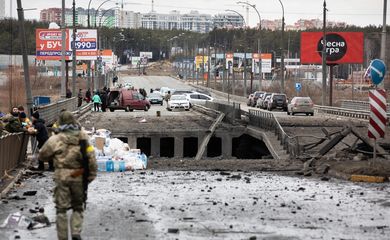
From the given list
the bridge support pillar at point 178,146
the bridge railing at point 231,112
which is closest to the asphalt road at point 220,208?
the bridge support pillar at point 178,146

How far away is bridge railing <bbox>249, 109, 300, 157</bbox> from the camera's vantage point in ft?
98.5

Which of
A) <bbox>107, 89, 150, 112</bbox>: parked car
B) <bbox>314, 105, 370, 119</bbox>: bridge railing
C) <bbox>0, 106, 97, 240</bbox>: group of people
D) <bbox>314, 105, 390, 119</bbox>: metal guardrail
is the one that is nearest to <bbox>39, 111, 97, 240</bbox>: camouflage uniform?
<bbox>0, 106, 97, 240</bbox>: group of people

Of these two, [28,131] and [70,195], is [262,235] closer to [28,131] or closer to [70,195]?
[70,195]

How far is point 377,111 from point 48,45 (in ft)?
224

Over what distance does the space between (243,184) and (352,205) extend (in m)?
4.56

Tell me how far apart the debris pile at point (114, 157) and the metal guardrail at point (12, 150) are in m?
1.99

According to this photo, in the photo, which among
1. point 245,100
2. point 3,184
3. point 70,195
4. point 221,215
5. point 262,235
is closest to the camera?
point 70,195

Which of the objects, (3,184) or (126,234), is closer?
(126,234)

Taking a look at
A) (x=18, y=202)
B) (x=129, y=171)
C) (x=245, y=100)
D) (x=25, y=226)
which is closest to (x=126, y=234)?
(x=25, y=226)

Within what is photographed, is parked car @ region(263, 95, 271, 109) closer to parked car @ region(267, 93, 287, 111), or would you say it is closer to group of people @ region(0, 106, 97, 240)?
parked car @ region(267, 93, 287, 111)

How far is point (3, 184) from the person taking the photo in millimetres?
20734

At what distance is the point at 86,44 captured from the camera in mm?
86562

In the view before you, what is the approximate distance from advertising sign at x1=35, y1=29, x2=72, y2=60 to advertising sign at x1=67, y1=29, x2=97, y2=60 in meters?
2.03

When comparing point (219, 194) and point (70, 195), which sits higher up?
point (70, 195)
